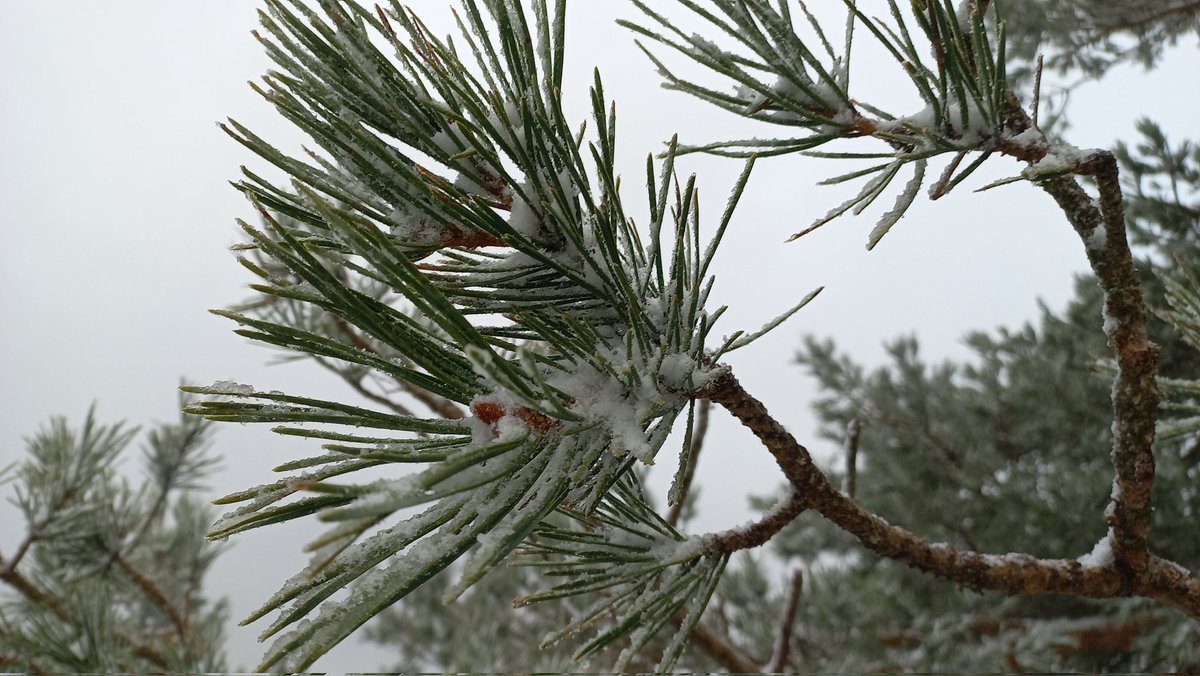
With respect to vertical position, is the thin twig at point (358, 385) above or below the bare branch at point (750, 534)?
above

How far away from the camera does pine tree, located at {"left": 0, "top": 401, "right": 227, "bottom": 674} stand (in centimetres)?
115

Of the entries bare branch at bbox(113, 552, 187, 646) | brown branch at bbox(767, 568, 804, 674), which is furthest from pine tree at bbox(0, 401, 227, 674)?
brown branch at bbox(767, 568, 804, 674)

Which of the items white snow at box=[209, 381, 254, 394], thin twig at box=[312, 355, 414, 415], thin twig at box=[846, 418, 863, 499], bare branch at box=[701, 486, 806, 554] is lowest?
bare branch at box=[701, 486, 806, 554]

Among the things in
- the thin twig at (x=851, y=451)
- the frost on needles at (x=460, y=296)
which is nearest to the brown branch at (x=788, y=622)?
the thin twig at (x=851, y=451)

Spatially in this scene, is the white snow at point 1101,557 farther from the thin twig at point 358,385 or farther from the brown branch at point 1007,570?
the thin twig at point 358,385

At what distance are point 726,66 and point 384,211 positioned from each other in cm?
20

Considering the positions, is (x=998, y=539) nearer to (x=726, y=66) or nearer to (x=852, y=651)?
(x=852, y=651)

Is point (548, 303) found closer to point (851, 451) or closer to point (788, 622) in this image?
point (851, 451)

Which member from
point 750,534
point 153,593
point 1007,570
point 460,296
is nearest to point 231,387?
point 460,296

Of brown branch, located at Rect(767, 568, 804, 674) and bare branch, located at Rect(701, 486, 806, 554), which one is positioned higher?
bare branch, located at Rect(701, 486, 806, 554)

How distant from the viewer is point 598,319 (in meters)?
0.41

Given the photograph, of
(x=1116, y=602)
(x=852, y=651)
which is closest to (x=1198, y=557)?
(x=1116, y=602)

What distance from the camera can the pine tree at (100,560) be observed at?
3.79ft

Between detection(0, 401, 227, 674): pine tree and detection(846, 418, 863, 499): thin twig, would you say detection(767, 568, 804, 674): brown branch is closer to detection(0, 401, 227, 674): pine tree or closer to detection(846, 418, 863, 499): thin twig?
detection(846, 418, 863, 499): thin twig
